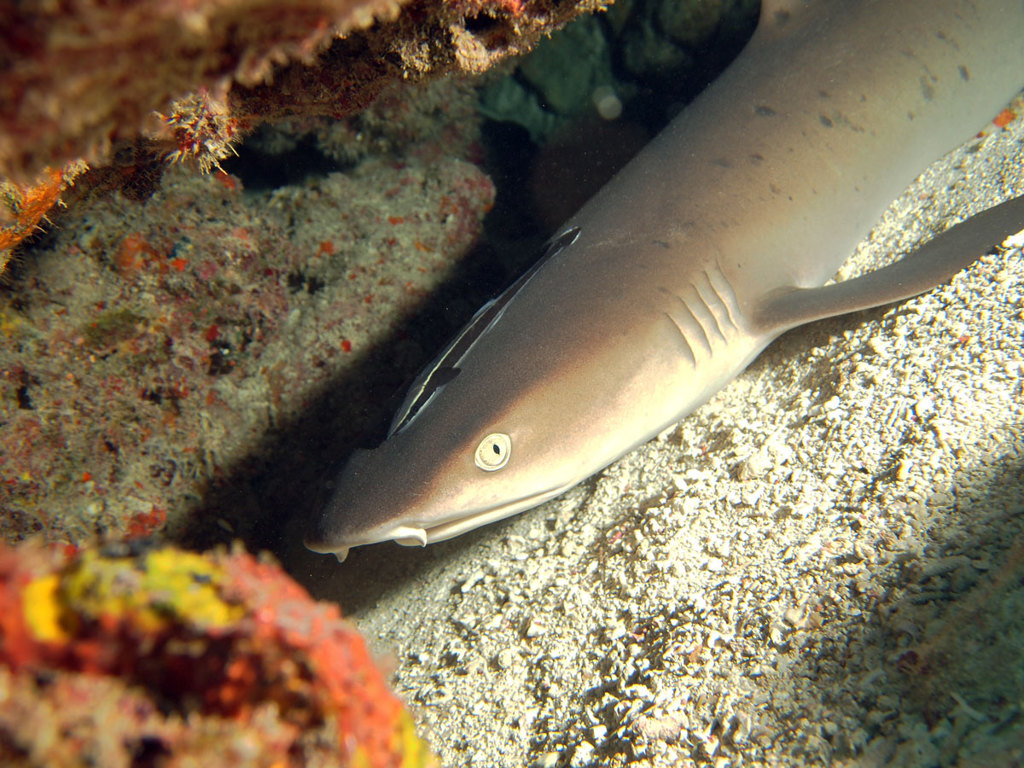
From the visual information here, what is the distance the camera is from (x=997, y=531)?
134 centimetres

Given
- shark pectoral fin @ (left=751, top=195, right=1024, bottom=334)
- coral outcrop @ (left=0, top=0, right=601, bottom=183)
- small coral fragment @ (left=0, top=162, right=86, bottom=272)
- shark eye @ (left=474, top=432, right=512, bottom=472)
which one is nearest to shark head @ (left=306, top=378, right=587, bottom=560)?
shark eye @ (left=474, top=432, right=512, bottom=472)

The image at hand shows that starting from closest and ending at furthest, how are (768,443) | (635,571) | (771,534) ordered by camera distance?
(771,534), (635,571), (768,443)

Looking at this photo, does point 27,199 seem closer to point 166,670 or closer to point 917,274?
point 166,670

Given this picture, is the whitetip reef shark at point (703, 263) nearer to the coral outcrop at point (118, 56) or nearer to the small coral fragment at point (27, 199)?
the coral outcrop at point (118, 56)

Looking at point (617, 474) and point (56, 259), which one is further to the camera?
point (56, 259)

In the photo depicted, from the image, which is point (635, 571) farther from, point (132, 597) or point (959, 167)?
point (959, 167)

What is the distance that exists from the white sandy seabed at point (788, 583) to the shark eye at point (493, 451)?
21.6 inches

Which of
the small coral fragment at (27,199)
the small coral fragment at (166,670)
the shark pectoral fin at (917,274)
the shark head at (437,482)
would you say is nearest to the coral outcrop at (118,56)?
the small coral fragment at (166,670)

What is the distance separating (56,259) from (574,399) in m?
2.98

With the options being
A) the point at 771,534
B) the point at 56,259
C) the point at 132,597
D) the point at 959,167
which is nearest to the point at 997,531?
the point at 771,534

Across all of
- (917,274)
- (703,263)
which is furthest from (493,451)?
(917,274)

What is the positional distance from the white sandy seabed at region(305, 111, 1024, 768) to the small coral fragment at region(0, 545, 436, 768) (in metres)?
1.04

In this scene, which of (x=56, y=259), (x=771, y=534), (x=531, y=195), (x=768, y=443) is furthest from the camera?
(x=531, y=195)

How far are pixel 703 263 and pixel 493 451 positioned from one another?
4.28 feet
